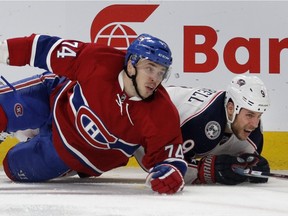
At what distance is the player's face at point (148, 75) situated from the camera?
11.0ft

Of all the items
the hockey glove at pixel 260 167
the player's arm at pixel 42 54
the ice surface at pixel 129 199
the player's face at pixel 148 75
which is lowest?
the hockey glove at pixel 260 167

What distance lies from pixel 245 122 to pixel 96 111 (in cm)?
75

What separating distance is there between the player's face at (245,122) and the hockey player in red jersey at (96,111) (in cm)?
44

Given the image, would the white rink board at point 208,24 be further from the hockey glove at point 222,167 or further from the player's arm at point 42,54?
the player's arm at point 42,54

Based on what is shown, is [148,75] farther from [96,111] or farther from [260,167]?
[260,167]

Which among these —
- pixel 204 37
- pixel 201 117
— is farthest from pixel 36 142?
pixel 204 37

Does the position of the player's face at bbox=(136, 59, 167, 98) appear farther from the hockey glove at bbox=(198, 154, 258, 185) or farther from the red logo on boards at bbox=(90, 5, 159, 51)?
the red logo on boards at bbox=(90, 5, 159, 51)

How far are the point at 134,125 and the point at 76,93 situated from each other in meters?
0.30

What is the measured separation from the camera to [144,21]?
465cm

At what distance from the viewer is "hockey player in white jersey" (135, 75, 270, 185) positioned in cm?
375

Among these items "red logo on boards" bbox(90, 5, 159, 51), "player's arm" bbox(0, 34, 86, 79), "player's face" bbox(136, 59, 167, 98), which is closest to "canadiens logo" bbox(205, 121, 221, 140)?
"player's face" bbox(136, 59, 167, 98)

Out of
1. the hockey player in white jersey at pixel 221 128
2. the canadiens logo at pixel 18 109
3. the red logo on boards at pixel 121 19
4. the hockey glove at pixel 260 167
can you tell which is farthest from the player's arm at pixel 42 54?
the red logo on boards at pixel 121 19

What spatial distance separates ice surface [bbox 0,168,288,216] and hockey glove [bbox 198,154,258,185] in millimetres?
65

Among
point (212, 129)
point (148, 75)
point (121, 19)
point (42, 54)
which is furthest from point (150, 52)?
point (121, 19)
